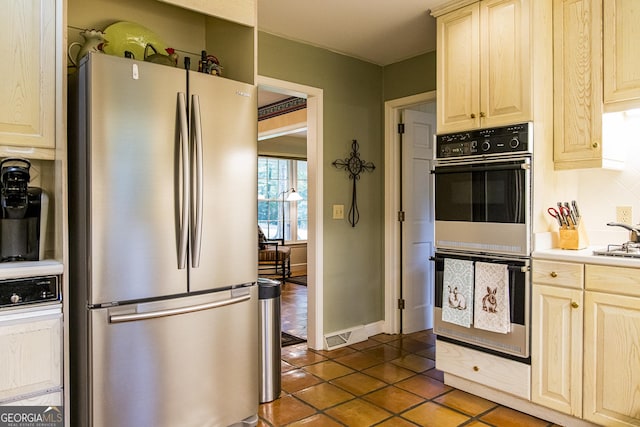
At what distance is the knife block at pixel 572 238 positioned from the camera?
251 centimetres

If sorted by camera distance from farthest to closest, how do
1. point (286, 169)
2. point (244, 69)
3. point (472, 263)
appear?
point (286, 169) < point (472, 263) < point (244, 69)

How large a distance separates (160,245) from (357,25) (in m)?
2.19

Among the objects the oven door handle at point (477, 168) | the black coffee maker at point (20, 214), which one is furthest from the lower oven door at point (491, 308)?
the black coffee maker at point (20, 214)

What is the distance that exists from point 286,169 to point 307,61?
489 cm

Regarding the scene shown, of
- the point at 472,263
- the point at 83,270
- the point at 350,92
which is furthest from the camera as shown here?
the point at 350,92

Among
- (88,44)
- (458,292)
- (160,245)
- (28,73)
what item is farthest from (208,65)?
(458,292)

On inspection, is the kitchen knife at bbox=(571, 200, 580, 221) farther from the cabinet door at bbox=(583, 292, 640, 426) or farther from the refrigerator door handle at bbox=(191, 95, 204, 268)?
the refrigerator door handle at bbox=(191, 95, 204, 268)

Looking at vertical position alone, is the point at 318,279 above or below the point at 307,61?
below

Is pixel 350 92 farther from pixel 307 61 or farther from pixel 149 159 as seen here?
pixel 149 159

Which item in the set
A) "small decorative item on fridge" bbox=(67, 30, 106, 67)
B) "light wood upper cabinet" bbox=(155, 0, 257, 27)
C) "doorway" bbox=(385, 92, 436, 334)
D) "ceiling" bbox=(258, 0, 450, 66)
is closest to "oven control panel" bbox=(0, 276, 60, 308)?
"small decorative item on fridge" bbox=(67, 30, 106, 67)

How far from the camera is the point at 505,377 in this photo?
8.45 feet

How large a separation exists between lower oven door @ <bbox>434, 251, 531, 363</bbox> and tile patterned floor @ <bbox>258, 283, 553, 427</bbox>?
35 cm

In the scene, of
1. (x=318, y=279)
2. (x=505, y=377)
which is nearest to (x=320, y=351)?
(x=318, y=279)

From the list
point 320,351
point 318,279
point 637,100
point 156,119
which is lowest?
point 320,351
